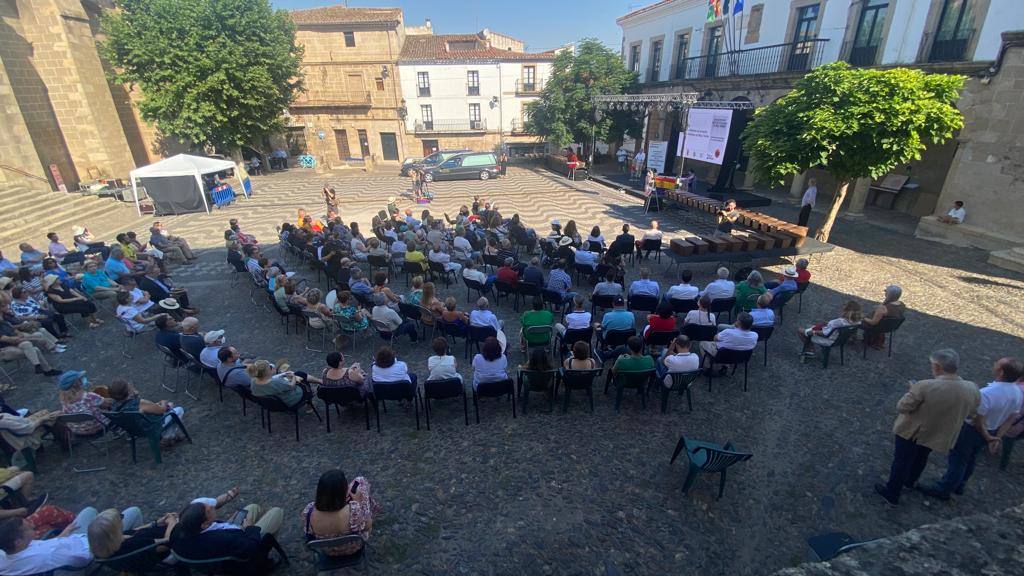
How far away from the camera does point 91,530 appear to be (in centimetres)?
310

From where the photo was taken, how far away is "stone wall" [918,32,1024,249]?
35.7ft

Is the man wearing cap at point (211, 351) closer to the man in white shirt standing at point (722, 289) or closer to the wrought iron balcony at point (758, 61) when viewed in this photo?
the man in white shirt standing at point (722, 289)

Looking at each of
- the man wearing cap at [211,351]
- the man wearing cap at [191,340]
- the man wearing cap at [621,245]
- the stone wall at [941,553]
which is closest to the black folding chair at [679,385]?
the stone wall at [941,553]

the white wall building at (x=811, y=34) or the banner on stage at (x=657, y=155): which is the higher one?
the white wall building at (x=811, y=34)

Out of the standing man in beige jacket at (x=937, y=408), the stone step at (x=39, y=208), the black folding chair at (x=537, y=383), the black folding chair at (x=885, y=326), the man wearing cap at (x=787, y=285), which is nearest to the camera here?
the standing man in beige jacket at (x=937, y=408)

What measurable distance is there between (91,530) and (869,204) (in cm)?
2209

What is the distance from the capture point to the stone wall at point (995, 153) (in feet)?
35.7

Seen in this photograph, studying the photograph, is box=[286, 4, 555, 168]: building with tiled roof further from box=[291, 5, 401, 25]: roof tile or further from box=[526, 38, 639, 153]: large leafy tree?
box=[526, 38, 639, 153]: large leafy tree

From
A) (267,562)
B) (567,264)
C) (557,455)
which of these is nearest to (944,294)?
(567,264)

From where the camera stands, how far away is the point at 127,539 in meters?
3.31

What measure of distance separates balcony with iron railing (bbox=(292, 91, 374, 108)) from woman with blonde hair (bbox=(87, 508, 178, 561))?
3380 centimetres

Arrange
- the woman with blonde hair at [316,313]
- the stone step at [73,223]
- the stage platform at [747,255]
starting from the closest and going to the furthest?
the woman with blonde hair at [316,313] < the stage platform at [747,255] < the stone step at [73,223]

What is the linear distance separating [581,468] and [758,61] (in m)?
20.8

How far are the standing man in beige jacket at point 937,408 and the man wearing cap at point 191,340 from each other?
778 cm
